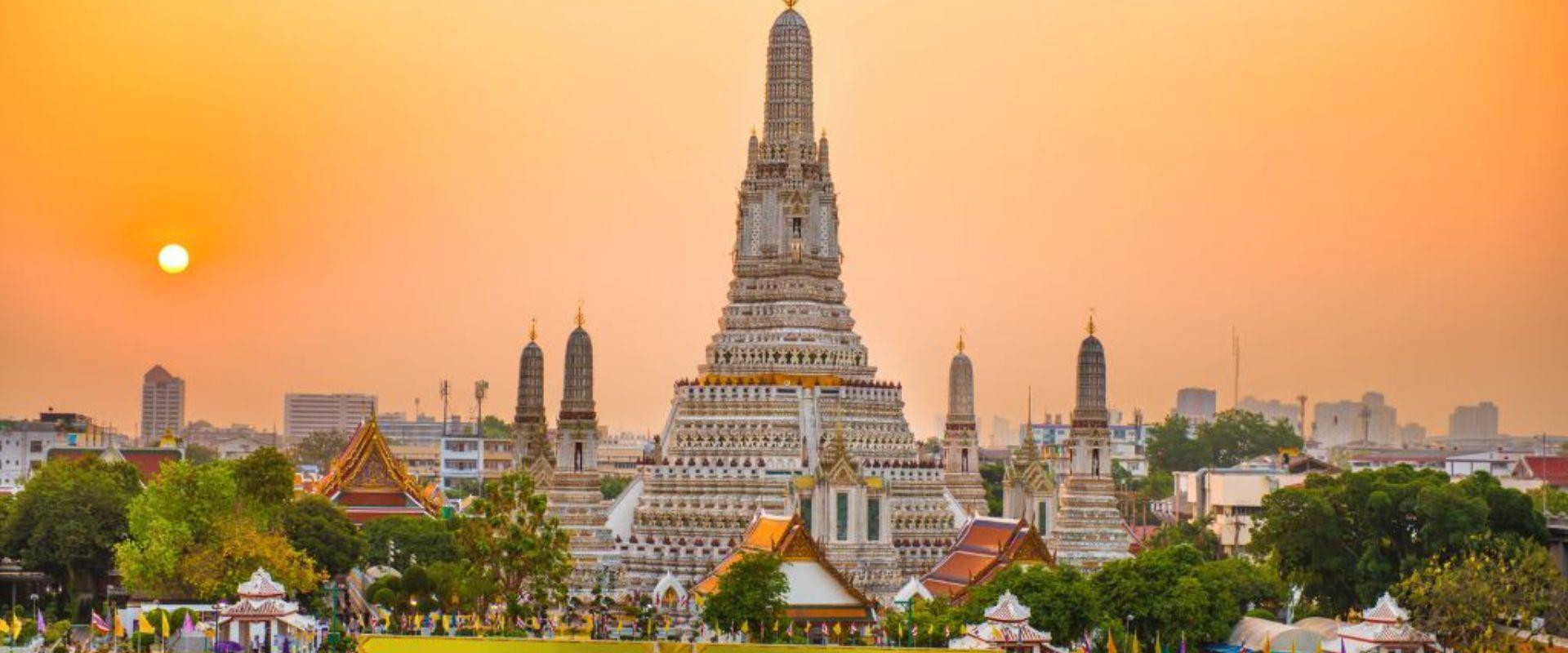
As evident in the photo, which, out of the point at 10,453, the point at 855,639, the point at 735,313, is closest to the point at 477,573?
the point at 855,639

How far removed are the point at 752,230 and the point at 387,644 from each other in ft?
91.8

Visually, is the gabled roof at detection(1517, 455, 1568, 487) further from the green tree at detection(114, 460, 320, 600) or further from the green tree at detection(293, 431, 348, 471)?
the green tree at detection(293, 431, 348, 471)

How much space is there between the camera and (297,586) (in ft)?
233

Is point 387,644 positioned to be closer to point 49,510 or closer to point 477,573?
point 477,573

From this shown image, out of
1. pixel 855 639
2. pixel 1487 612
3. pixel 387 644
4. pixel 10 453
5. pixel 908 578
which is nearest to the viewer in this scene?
pixel 1487 612

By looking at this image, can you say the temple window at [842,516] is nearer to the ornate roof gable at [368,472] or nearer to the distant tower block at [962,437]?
the distant tower block at [962,437]

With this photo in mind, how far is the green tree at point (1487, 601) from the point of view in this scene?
59125 mm

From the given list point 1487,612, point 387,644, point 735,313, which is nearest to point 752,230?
point 735,313

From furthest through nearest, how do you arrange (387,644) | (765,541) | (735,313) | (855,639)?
(735,313)
(765,541)
(855,639)
(387,644)

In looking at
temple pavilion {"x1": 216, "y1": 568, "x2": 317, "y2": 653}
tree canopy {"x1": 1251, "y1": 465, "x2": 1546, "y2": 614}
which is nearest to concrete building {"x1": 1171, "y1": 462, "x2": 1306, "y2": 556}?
tree canopy {"x1": 1251, "y1": 465, "x2": 1546, "y2": 614}

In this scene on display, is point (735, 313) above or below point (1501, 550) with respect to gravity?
above

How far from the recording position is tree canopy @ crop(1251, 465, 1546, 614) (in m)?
70.8

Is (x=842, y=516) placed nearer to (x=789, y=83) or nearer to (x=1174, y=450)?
(x=789, y=83)

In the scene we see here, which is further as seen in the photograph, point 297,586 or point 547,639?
point 297,586
